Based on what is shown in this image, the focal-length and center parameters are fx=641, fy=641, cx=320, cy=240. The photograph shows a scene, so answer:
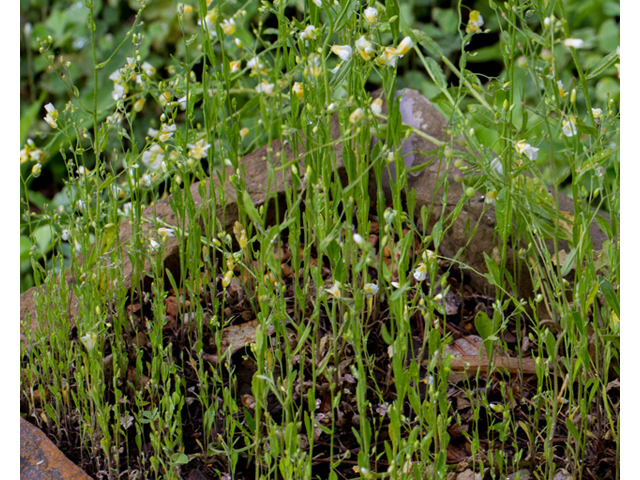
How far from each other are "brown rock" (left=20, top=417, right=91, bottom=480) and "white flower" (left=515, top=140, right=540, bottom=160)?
0.77m

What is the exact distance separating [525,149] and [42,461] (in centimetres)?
84

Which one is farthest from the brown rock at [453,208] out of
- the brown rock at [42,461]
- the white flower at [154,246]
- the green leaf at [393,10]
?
the brown rock at [42,461]

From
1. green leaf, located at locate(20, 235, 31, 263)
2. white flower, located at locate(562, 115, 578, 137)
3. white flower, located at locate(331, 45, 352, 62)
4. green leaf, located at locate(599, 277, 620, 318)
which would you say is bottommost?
green leaf, located at locate(20, 235, 31, 263)

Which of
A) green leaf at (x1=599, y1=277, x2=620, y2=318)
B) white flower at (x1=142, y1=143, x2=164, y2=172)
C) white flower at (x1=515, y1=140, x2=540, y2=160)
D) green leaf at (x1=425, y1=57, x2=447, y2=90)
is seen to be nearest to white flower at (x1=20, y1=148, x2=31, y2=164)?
white flower at (x1=142, y1=143, x2=164, y2=172)

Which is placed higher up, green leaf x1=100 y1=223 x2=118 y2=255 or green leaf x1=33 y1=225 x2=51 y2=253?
green leaf x1=100 y1=223 x2=118 y2=255

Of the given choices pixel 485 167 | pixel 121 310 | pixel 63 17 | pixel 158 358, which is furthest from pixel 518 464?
pixel 63 17

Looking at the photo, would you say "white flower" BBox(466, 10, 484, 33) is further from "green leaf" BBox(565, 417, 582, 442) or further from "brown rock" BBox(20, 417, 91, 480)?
"brown rock" BBox(20, 417, 91, 480)

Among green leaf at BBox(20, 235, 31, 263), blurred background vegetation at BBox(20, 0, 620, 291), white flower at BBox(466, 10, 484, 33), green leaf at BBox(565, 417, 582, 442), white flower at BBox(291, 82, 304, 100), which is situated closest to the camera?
green leaf at BBox(565, 417, 582, 442)

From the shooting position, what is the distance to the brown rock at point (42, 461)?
36.6 inches

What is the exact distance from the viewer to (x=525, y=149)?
→ 0.91 metres

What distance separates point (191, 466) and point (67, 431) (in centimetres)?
23

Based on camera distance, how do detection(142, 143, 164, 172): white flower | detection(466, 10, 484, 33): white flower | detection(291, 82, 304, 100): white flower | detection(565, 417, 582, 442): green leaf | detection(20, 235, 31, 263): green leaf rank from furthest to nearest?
detection(20, 235, 31, 263): green leaf
detection(142, 143, 164, 172): white flower
detection(291, 82, 304, 100): white flower
detection(466, 10, 484, 33): white flower
detection(565, 417, 582, 442): green leaf

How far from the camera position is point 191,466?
951 millimetres

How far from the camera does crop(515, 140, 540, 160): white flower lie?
0.89 meters
